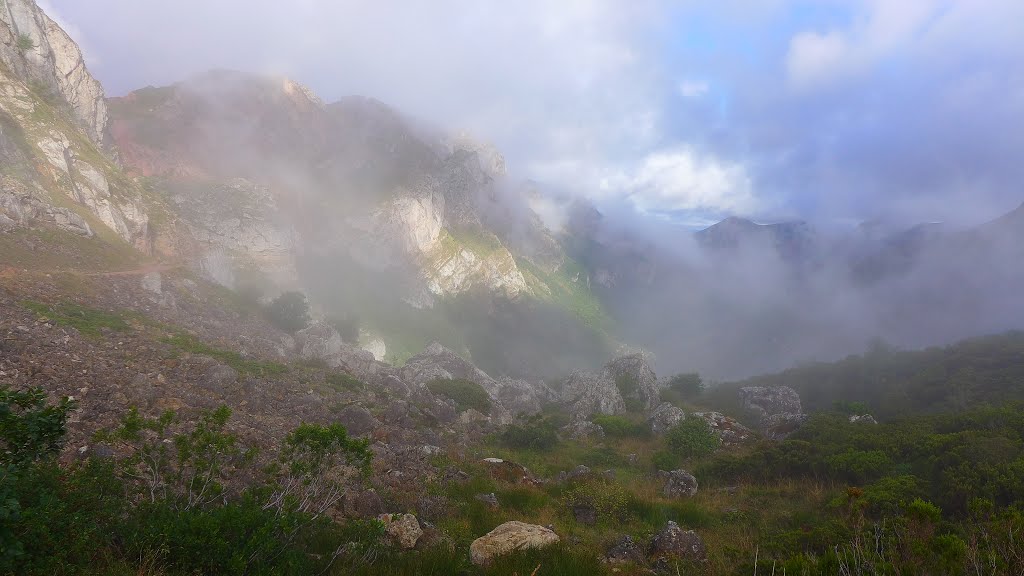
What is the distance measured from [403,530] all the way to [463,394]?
27007 millimetres

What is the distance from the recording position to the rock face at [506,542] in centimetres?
→ 657

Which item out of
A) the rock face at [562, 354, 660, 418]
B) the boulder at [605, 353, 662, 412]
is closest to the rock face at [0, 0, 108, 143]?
the rock face at [562, 354, 660, 418]

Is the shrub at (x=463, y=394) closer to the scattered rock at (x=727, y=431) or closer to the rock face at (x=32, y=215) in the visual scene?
the scattered rock at (x=727, y=431)

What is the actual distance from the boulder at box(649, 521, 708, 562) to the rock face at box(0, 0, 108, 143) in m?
65.0

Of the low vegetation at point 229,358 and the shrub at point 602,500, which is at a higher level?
the low vegetation at point 229,358

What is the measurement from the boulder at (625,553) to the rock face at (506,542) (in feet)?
4.23

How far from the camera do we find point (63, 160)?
37344 mm

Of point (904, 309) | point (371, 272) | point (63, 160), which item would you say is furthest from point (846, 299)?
point (63, 160)

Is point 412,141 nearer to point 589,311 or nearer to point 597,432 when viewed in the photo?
point 589,311

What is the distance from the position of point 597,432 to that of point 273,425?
64.2 ft

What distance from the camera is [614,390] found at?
41.5 metres

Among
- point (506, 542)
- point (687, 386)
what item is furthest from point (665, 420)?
point (687, 386)

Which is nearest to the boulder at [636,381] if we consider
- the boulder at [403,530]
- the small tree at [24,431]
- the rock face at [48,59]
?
the boulder at [403,530]

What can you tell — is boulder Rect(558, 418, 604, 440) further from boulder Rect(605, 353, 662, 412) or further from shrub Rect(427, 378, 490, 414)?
boulder Rect(605, 353, 662, 412)
